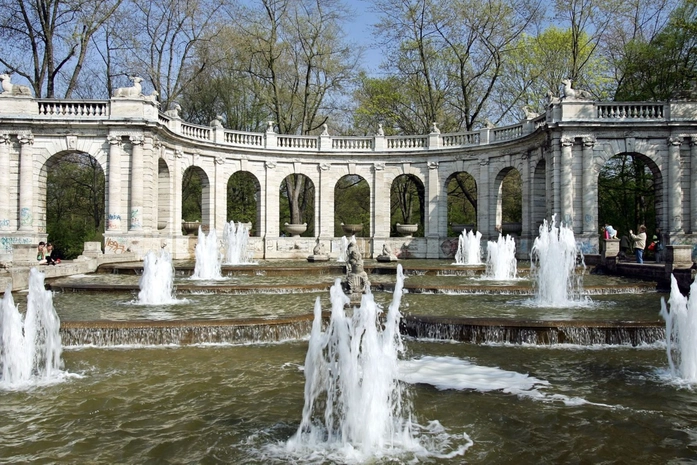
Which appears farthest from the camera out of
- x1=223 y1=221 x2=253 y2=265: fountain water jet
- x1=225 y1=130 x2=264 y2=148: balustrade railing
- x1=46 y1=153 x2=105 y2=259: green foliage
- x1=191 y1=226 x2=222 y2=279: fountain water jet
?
x1=46 y1=153 x2=105 y2=259: green foliage

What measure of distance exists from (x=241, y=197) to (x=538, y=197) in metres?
21.3

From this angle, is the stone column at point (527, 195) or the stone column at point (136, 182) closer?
the stone column at point (136, 182)

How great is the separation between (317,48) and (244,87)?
5.62m

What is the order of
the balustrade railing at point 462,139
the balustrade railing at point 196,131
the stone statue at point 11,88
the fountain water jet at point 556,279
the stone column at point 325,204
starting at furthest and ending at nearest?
the stone column at point 325,204, the balustrade railing at point 462,139, the balustrade railing at point 196,131, the stone statue at point 11,88, the fountain water jet at point 556,279

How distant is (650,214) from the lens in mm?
29469

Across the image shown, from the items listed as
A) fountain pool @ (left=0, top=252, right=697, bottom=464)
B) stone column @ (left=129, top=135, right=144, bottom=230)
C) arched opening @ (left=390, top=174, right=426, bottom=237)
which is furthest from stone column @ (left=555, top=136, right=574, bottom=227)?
stone column @ (left=129, top=135, right=144, bottom=230)

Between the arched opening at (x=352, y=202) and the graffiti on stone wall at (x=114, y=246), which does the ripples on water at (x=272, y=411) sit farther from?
the arched opening at (x=352, y=202)

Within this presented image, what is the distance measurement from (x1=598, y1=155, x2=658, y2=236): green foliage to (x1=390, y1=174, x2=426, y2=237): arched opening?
1032cm

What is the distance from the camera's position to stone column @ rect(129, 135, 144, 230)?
76.9 feet

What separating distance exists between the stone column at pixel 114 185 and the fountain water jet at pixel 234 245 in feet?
15.3

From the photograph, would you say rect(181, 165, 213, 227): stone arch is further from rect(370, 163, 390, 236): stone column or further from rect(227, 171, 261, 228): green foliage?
rect(370, 163, 390, 236): stone column

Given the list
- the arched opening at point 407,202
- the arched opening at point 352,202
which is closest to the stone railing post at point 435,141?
the arched opening at point 407,202

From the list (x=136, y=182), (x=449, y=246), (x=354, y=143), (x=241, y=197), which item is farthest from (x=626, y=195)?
(x=136, y=182)

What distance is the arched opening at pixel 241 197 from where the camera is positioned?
37.9m
